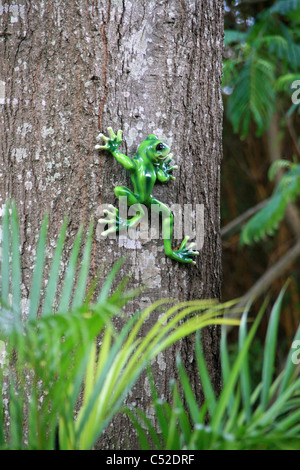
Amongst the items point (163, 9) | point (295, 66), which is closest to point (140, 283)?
point (163, 9)

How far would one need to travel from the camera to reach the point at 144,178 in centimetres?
104

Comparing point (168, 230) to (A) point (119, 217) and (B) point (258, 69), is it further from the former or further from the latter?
(B) point (258, 69)

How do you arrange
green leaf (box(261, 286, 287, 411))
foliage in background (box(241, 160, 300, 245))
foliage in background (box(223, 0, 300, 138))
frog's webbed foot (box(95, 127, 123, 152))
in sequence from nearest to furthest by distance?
green leaf (box(261, 286, 287, 411)), frog's webbed foot (box(95, 127, 123, 152)), foliage in background (box(241, 160, 300, 245)), foliage in background (box(223, 0, 300, 138))

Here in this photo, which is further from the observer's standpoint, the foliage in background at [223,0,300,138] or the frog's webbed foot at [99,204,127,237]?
the foliage in background at [223,0,300,138]

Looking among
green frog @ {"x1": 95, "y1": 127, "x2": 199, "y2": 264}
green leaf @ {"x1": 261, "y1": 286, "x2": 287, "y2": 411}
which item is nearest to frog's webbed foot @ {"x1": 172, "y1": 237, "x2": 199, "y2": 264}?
green frog @ {"x1": 95, "y1": 127, "x2": 199, "y2": 264}

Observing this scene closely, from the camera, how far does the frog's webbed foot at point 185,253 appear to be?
1069 mm

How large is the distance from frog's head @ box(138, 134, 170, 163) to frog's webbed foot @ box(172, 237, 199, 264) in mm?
176

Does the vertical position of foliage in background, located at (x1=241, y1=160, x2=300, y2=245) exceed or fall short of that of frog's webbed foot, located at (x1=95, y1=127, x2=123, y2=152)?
it exceeds it

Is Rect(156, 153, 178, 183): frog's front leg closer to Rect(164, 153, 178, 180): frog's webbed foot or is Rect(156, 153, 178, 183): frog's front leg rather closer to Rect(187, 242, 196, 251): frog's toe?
Rect(164, 153, 178, 180): frog's webbed foot

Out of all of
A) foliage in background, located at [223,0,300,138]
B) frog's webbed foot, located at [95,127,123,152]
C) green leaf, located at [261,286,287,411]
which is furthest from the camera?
foliage in background, located at [223,0,300,138]

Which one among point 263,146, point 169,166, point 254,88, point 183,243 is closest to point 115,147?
point 169,166

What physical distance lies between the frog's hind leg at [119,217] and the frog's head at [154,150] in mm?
77

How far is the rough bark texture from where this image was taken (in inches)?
40.7

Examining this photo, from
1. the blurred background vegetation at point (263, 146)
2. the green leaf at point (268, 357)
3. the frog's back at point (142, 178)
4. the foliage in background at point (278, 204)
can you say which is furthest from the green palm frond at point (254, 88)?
the green leaf at point (268, 357)
